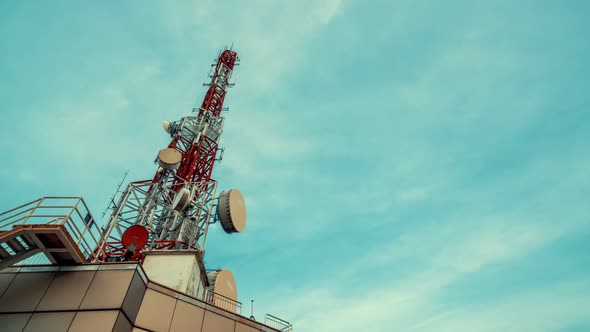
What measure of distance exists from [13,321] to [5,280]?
245 centimetres

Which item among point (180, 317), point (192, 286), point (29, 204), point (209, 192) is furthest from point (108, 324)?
point (209, 192)

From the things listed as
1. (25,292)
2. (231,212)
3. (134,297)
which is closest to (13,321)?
(25,292)

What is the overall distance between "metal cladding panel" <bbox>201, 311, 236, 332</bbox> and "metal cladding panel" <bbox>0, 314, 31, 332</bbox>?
24.4 feet

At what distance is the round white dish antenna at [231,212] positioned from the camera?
28.5 meters

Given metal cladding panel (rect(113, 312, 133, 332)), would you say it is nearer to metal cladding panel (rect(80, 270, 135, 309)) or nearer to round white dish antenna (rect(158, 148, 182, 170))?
metal cladding panel (rect(80, 270, 135, 309))

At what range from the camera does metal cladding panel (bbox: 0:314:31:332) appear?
1373 centimetres

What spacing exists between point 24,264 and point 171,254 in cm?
826

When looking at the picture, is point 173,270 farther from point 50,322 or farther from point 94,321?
point 50,322

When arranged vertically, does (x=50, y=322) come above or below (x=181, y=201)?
below

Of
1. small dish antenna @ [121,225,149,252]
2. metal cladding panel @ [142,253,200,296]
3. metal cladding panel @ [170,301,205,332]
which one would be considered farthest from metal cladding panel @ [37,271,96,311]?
metal cladding panel @ [142,253,200,296]

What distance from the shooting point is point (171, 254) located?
22672mm

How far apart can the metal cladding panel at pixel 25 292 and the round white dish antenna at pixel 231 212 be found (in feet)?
46.2

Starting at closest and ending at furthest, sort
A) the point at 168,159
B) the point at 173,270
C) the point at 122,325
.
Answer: the point at 122,325 < the point at 173,270 < the point at 168,159

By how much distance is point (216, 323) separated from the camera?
1766 centimetres
